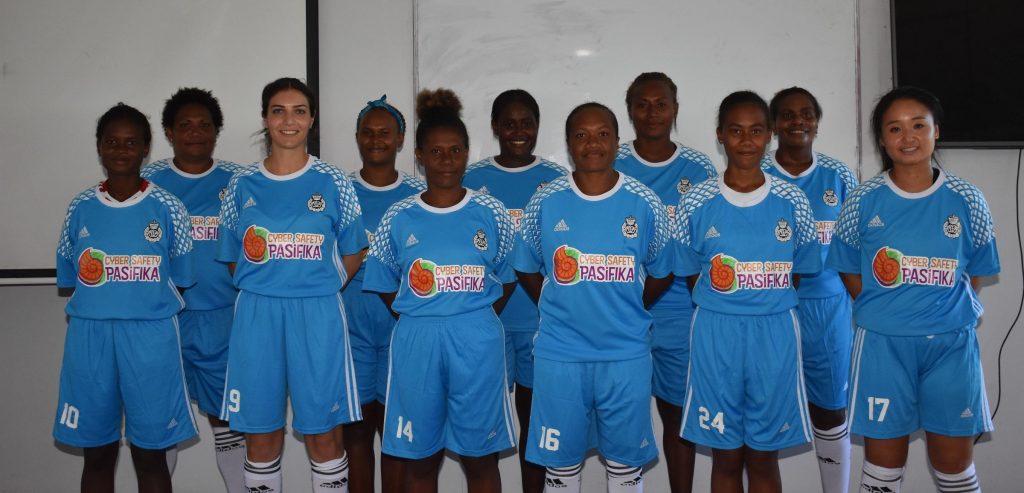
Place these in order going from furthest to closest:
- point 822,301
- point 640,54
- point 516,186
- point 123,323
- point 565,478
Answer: point 640,54, point 516,186, point 822,301, point 123,323, point 565,478

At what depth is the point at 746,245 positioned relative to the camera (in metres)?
2.33

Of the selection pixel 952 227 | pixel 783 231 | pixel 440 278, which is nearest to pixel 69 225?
pixel 440 278

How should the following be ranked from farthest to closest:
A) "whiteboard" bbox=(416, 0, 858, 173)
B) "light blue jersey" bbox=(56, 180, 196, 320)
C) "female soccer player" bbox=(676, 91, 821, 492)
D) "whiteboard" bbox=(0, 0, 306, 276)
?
"whiteboard" bbox=(416, 0, 858, 173) < "whiteboard" bbox=(0, 0, 306, 276) < "light blue jersey" bbox=(56, 180, 196, 320) < "female soccer player" bbox=(676, 91, 821, 492)

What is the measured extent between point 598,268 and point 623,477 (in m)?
0.68

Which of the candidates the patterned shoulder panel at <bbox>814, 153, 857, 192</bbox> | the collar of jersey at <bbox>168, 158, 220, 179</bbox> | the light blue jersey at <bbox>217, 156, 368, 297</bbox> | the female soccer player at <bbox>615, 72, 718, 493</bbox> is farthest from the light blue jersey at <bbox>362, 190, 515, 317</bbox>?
the patterned shoulder panel at <bbox>814, 153, 857, 192</bbox>

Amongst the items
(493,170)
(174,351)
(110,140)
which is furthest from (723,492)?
(110,140)

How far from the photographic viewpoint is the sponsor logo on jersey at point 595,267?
2.33 meters

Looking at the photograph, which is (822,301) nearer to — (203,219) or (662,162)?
(662,162)

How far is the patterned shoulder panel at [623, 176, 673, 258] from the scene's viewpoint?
2.41m

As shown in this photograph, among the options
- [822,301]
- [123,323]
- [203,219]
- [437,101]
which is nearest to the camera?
[123,323]

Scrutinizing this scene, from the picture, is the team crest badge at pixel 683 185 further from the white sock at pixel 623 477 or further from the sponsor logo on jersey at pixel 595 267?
the white sock at pixel 623 477

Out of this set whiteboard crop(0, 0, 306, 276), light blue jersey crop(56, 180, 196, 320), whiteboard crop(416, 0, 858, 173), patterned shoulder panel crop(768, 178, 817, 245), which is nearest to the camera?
patterned shoulder panel crop(768, 178, 817, 245)

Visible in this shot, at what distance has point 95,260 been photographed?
2.54 metres

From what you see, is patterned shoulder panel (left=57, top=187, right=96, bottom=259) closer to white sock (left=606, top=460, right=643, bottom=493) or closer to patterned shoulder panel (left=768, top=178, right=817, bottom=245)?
white sock (left=606, top=460, right=643, bottom=493)
